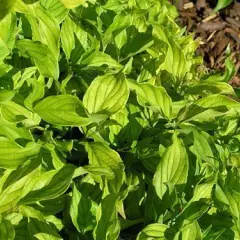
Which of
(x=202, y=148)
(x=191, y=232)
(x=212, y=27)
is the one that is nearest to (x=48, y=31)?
(x=202, y=148)

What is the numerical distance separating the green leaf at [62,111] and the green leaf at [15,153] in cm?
10

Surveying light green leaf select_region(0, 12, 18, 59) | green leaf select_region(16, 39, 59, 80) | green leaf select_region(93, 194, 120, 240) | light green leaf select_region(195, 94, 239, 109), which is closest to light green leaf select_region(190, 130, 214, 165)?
light green leaf select_region(195, 94, 239, 109)

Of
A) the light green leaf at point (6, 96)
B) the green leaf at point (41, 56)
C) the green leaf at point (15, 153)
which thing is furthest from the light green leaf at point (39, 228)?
the green leaf at point (41, 56)

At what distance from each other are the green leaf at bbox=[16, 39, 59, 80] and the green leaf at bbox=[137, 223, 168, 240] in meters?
0.44

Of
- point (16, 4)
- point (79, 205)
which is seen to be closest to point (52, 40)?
point (79, 205)

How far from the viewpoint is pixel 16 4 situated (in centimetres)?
87

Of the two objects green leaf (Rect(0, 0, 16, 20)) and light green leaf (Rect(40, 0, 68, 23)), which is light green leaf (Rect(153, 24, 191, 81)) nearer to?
light green leaf (Rect(40, 0, 68, 23))

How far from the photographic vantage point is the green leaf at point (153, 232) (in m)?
1.29

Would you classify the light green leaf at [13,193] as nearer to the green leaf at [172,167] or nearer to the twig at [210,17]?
the green leaf at [172,167]

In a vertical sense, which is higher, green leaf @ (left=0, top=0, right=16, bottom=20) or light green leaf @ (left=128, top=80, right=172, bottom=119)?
green leaf @ (left=0, top=0, right=16, bottom=20)

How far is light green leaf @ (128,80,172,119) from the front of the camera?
146 cm

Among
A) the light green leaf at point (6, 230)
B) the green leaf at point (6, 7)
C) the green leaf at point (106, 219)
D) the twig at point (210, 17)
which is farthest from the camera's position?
the twig at point (210, 17)

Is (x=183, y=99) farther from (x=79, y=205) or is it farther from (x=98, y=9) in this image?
(x=79, y=205)

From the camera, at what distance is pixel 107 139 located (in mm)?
1513
